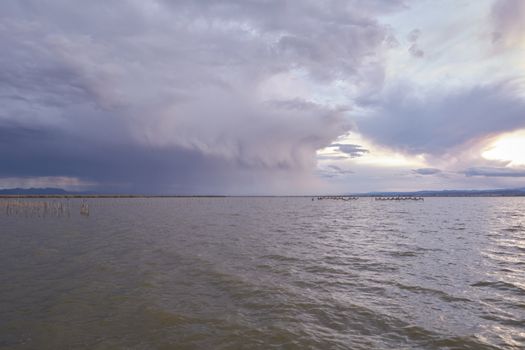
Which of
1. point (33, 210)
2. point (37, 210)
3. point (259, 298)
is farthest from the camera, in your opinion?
point (37, 210)

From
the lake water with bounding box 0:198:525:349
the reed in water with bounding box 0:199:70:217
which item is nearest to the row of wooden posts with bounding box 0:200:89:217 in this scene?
the reed in water with bounding box 0:199:70:217

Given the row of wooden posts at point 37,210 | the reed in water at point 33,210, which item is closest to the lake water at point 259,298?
the row of wooden posts at point 37,210

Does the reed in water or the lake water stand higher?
the reed in water

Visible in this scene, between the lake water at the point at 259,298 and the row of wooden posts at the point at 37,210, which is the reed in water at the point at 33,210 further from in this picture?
the lake water at the point at 259,298

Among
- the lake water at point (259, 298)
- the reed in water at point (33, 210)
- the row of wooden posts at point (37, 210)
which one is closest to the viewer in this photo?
the lake water at point (259, 298)

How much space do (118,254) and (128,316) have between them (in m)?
14.8

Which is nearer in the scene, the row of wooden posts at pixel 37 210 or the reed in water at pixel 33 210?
the row of wooden posts at pixel 37 210

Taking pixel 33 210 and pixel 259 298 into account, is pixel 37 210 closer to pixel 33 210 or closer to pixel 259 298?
pixel 33 210

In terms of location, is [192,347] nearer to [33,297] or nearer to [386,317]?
[386,317]

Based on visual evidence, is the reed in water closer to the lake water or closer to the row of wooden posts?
the row of wooden posts

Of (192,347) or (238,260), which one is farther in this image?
(238,260)

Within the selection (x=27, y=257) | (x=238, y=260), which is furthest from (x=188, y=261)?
(x=27, y=257)

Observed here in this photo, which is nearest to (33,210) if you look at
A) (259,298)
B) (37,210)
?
(37,210)

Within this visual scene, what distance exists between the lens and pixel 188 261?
23219mm
